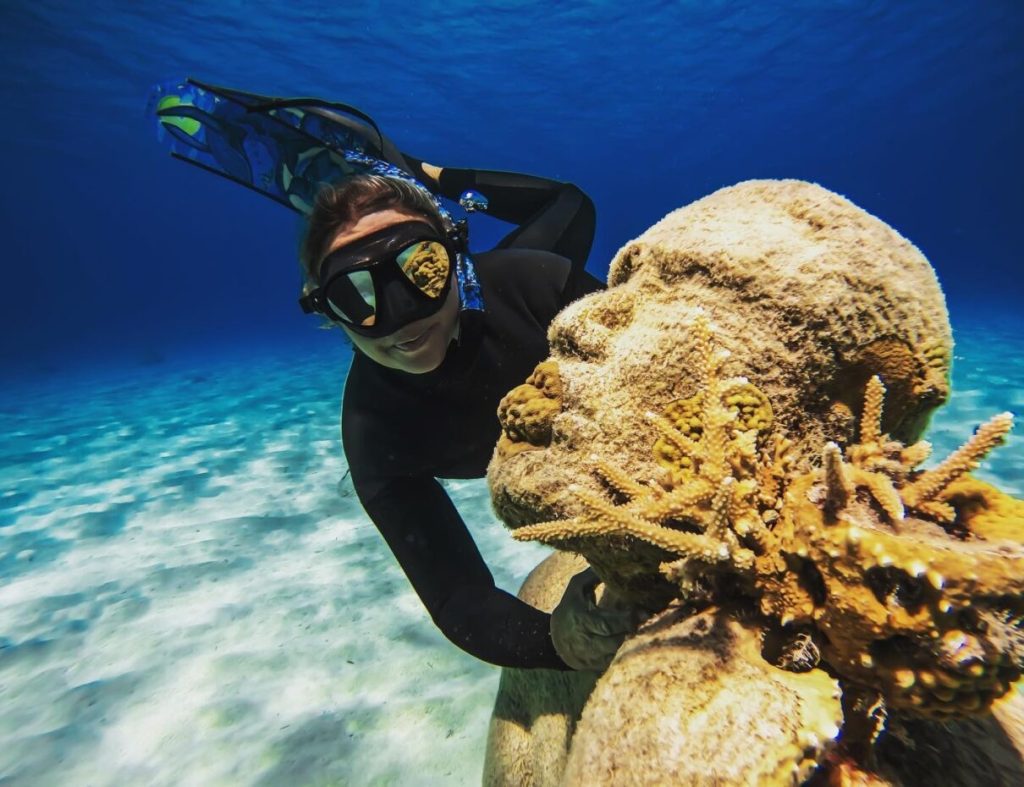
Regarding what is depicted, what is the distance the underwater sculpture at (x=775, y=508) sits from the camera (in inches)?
48.5

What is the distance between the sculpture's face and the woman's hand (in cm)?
13

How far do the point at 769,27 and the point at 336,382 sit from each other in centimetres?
3044

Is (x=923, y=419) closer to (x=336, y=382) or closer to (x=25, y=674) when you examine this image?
(x=25, y=674)

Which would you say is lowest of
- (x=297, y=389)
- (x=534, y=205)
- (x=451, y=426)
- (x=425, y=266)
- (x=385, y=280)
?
(x=297, y=389)

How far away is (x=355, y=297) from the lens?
2.84 meters

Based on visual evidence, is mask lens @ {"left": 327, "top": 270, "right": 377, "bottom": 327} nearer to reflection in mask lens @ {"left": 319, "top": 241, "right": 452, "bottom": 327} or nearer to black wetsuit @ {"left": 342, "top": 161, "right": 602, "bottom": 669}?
reflection in mask lens @ {"left": 319, "top": 241, "right": 452, "bottom": 327}

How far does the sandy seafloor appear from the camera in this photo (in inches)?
142

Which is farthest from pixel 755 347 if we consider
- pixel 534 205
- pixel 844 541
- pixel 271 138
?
pixel 271 138

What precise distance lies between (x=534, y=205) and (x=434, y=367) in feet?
10.7

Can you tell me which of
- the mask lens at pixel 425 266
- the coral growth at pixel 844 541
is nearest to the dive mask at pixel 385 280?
the mask lens at pixel 425 266

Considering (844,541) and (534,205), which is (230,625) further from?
(844,541)

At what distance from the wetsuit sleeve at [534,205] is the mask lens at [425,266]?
1993 mm

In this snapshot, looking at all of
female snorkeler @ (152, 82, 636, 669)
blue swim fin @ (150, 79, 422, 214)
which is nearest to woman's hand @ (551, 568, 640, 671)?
female snorkeler @ (152, 82, 636, 669)

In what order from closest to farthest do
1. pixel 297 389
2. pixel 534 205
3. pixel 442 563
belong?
pixel 442 563
pixel 534 205
pixel 297 389
